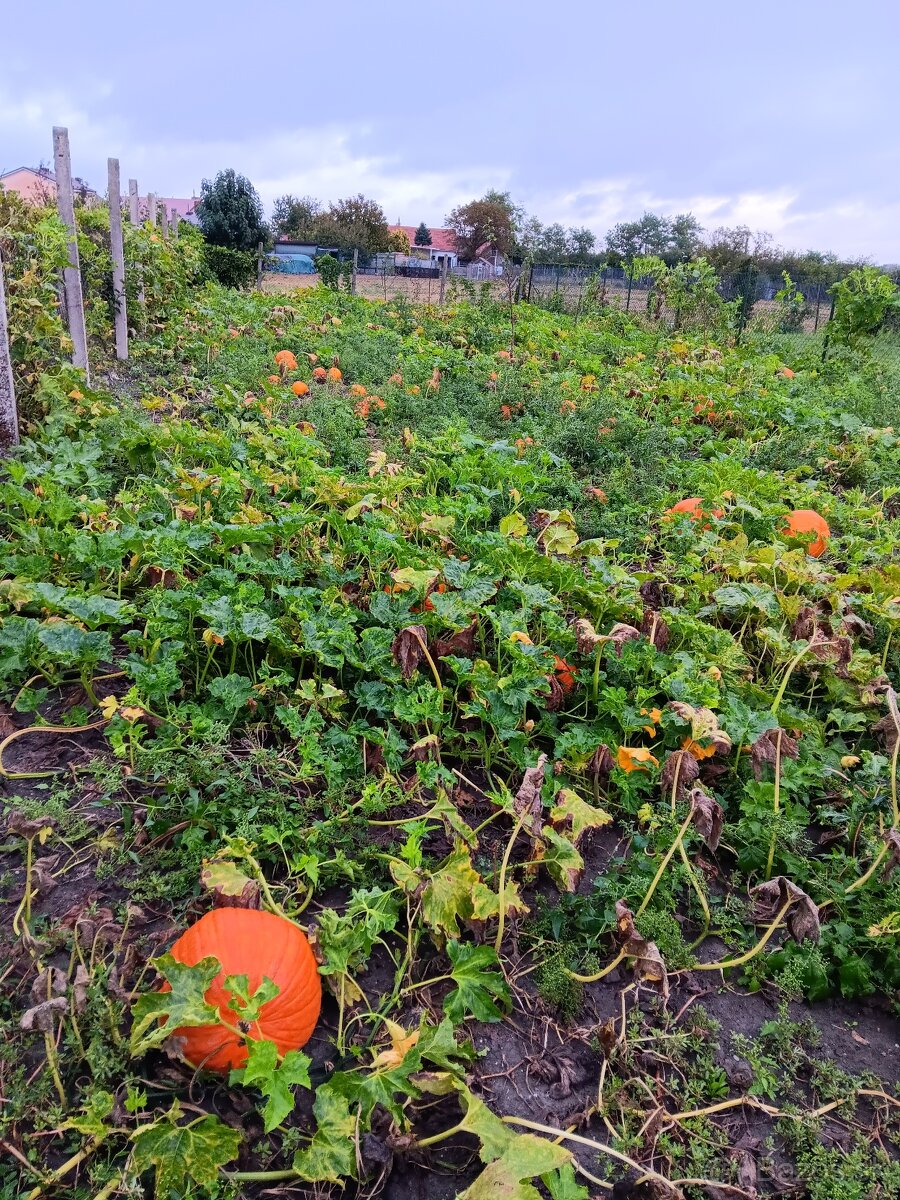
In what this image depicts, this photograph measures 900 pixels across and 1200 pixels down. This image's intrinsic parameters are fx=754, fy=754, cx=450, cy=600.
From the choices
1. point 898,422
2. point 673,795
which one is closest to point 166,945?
point 673,795

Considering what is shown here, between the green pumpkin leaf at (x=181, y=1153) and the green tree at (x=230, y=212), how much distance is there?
28.0 meters

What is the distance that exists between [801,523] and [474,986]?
3.74m

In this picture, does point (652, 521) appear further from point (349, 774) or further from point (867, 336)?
point (867, 336)

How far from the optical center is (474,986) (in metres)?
1.96

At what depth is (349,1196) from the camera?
1626 millimetres

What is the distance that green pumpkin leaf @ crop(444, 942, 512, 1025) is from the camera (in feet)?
6.31

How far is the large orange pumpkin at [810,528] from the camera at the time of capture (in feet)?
15.0

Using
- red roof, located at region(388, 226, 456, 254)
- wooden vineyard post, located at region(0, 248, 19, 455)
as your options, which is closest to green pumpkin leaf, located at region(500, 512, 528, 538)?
wooden vineyard post, located at region(0, 248, 19, 455)

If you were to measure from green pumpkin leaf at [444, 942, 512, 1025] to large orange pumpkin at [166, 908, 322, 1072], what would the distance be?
348mm

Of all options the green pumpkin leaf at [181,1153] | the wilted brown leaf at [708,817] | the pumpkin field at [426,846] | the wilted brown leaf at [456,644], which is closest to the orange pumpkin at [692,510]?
the pumpkin field at [426,846]

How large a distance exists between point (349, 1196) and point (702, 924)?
128 cm

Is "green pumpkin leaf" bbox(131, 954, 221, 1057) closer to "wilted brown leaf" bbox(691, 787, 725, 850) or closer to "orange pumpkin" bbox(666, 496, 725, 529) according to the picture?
"wilted brown leaf" bbox(691, 787, 725, 850)

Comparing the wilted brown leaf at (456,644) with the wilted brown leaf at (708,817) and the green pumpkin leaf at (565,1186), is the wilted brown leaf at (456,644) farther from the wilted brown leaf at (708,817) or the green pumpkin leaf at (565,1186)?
the green pumpkin leaf at (565,1186)

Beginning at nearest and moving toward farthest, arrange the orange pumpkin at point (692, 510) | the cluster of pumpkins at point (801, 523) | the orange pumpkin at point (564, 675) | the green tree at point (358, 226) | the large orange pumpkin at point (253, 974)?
1. the large orange pumpkin at point (253, 974)
2. the orange pumpkin at point (564, 675)
3. the cluster of pumpkins at point (801, 523)
4. the orange pumpkin at point (692, 510)
5. the green tree at point (358, 226)
